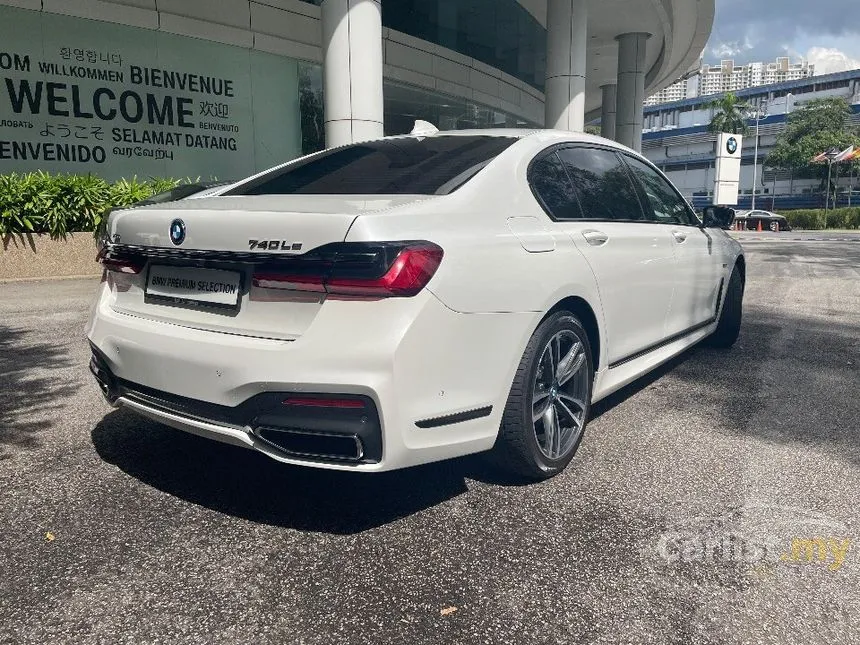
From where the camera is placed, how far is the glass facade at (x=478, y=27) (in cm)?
1972

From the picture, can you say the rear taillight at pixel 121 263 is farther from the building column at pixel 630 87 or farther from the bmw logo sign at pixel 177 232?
the building column at pixel 630 87

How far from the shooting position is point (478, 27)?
22.0m

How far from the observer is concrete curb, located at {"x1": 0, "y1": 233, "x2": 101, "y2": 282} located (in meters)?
10.8

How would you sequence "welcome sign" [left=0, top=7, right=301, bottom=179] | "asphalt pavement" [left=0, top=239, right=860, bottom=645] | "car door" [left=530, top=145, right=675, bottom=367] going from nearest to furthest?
1. "asphalt pavement" [left=0, top=239, right=860, bottom=645]
2. "car door" [left=530, top=145, right=675, bottom=367]
3. "welcome sign" [left=0, top=7, right=301, bottom=179]

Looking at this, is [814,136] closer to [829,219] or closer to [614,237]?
[829,219]

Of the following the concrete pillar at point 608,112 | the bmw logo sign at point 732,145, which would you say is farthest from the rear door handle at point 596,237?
the concrete pillar at point 608,112

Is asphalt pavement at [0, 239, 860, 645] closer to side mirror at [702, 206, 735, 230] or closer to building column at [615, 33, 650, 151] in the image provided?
side mirror at [702, 206, 735, 230]

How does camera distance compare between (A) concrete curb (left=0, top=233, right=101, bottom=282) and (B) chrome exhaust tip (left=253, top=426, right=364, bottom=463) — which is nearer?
(B) chrome exhaust tip (left=253, top=426, right=364, bottom=463)

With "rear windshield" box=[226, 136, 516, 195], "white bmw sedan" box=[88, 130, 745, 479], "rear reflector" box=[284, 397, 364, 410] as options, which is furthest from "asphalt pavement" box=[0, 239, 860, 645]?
"rear windshield" box=[226, 136, 516, 195]

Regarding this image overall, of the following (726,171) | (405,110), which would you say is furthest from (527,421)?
(726,171)

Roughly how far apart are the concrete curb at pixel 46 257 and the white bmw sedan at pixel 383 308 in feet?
29.6

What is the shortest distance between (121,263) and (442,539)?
181 centimetres

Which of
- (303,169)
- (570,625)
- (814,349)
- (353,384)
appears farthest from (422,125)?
(814,349)

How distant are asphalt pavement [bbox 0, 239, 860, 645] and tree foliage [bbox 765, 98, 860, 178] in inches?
2941
